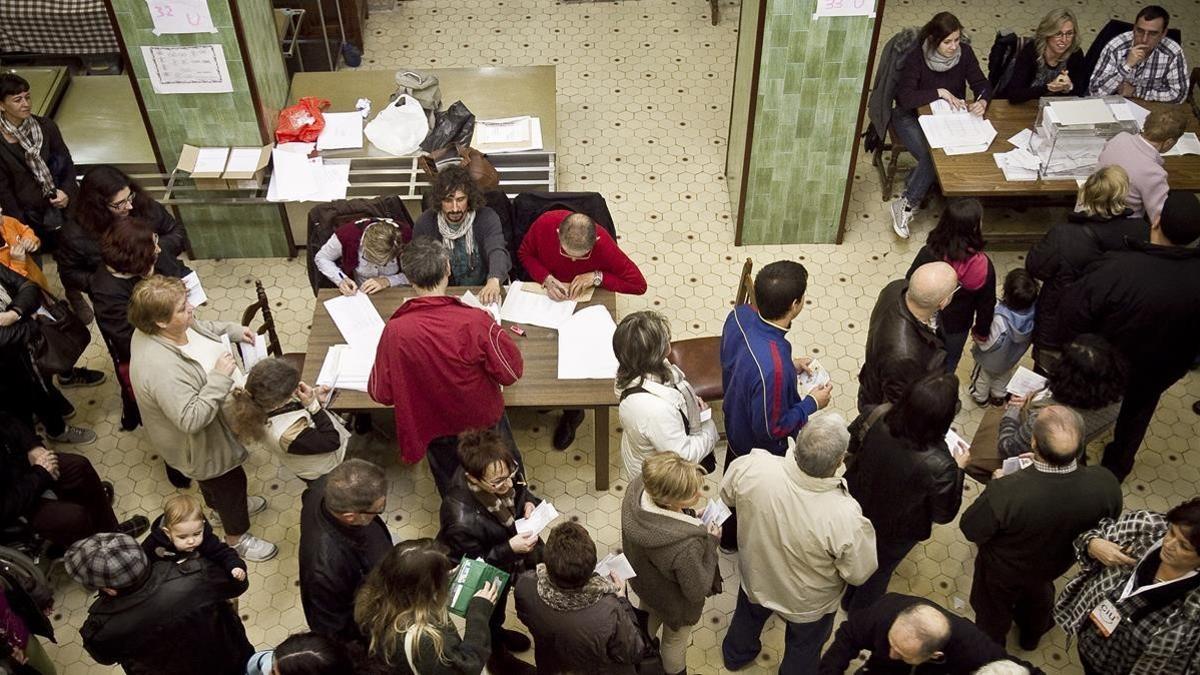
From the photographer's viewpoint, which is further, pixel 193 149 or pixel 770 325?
pixel 193 149

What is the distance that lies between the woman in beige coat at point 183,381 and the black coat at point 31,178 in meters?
1.93

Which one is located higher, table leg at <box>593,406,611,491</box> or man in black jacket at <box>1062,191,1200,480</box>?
man in black jacket at <box>1062,191,1200,480</box>

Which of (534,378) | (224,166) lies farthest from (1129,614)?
(224,166)

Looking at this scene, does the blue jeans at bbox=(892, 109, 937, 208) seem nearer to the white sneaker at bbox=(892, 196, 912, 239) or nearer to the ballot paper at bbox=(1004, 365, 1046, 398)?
the white sneaker at bbox=(892, 196, 912, 239)

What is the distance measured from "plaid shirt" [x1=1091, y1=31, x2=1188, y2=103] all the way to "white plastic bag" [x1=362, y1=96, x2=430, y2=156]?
4.81m

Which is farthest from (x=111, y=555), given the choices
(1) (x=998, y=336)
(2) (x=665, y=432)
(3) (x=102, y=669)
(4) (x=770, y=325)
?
(1) (x=998, y=336)

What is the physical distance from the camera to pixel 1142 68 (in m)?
7.17

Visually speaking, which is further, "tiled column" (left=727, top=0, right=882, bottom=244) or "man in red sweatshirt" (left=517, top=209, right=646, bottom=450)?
"tiled column" (left=727, top=0, right=882, bottom=244)

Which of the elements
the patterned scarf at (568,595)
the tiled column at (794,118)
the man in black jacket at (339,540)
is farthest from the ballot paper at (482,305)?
the tiled column at (794,118)

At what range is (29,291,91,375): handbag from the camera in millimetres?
5578

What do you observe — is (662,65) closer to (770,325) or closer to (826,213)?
(826,213)

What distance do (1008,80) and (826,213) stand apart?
1635 mm

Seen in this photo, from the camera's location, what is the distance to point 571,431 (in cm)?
608

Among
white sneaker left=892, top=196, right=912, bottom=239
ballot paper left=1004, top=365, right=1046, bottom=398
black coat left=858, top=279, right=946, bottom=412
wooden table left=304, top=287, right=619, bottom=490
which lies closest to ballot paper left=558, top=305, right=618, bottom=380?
wooden table left=304, top=287, right=619, bottom=490
